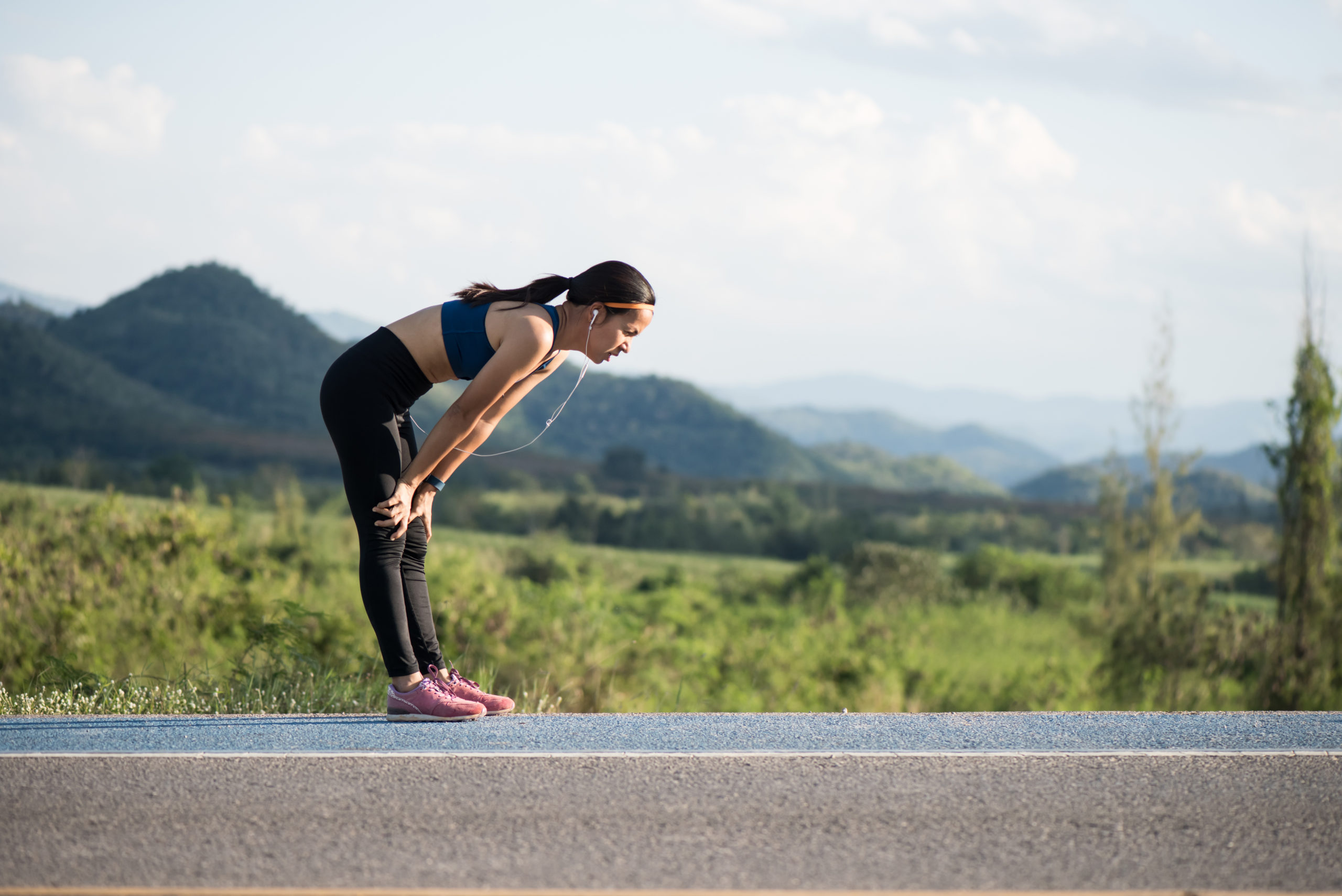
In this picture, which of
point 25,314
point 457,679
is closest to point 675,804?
point 457,679

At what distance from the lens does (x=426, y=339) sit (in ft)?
15.6

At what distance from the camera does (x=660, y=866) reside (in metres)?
3.16

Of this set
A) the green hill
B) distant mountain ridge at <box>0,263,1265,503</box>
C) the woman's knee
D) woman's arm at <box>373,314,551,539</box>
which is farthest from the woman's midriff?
the green hill

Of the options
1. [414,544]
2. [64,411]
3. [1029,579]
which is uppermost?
[64,411]

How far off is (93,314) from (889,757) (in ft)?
253

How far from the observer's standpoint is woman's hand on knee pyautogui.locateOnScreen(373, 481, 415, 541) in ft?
15.3

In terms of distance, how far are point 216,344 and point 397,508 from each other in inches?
2983

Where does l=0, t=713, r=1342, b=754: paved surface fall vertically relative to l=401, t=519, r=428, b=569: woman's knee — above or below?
below

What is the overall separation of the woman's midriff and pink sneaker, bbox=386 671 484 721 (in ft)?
4.17

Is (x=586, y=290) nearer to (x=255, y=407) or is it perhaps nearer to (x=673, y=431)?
(x=255, y=407)

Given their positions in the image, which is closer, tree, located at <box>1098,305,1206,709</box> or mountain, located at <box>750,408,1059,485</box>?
tree, located at <box>1098,305,1206,709</box>

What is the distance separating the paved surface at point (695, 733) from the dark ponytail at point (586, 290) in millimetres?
1681

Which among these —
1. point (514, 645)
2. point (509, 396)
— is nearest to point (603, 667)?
point (514, 645)

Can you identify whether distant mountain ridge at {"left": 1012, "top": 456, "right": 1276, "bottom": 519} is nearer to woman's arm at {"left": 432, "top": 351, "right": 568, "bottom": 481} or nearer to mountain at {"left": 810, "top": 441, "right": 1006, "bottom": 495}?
mountain at {"left": 810, "top": 441, "right": 1006, "bottom": 495}
